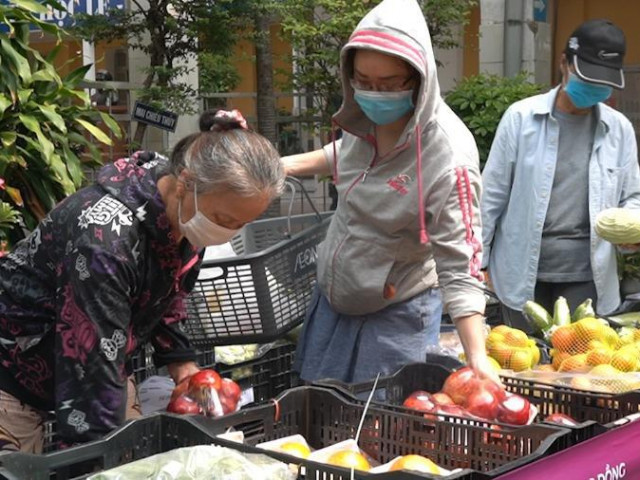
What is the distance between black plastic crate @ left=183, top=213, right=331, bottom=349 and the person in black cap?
1.17 metres

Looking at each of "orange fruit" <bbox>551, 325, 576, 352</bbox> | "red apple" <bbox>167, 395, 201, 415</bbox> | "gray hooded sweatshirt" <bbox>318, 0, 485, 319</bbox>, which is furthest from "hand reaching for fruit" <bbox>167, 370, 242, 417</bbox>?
"orange fruit" <bbox>551, 325, 576, 352</bbox>

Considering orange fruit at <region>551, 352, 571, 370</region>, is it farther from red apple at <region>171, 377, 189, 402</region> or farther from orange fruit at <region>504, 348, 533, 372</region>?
red apple at <region>171, 377, 189, 402</region>

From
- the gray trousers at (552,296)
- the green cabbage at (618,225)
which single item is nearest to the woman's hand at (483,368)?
the green cabbage at (618,225)

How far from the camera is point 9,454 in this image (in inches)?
79.6

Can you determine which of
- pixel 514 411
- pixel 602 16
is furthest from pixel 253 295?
pixel 602 16

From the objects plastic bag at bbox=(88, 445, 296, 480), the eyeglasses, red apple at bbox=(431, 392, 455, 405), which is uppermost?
the eyeglasses

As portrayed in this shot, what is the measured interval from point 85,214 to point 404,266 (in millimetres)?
1207

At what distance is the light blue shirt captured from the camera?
4.43m

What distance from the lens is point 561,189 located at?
448cm

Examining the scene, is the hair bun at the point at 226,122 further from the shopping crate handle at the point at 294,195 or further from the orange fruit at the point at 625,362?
the orange fruit at the point at 625,362

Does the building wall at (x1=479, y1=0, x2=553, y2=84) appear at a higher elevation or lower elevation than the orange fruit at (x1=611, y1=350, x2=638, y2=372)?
higher

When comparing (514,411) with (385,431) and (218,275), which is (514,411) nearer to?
→ (385,431)

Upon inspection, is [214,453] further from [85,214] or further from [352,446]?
[85,214]

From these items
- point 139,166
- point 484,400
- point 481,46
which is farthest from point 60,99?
point 481,46
